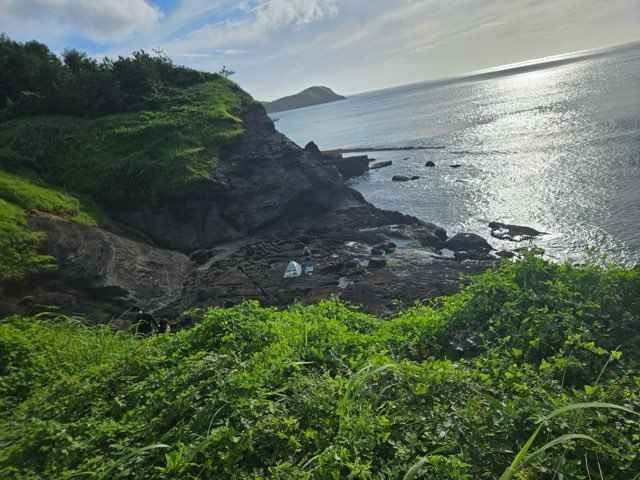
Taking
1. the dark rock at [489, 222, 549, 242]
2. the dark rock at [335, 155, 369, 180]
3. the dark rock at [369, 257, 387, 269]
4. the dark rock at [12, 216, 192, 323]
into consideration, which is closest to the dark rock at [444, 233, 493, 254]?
the dark rock at [489, 222, 549, 242]

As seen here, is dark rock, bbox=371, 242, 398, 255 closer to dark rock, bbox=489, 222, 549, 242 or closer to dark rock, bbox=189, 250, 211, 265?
dark rock, bbox=489, 222, 549, 242

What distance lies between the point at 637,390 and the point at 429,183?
39.6m

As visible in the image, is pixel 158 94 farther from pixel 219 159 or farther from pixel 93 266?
pixel 93 266

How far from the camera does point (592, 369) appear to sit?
4.50 meters

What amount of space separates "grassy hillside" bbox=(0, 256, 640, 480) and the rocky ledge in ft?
21.6

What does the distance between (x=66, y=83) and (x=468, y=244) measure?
3381cm

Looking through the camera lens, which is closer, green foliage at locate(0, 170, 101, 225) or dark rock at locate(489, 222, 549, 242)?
green foliage at locate(0, 170, 101, 225)

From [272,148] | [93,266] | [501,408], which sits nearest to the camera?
[501,408]

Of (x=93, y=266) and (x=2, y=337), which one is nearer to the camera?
(x=2, y=337)

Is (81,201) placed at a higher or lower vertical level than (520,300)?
higher

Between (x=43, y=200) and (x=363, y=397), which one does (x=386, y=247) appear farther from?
(x=363, y=397)

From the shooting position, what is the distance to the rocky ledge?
17891 mm

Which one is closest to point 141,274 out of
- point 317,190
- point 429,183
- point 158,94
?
point 317,190

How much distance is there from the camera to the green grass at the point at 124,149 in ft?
86.4
